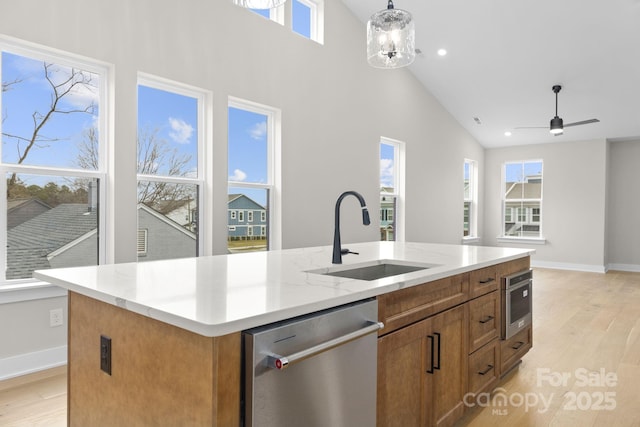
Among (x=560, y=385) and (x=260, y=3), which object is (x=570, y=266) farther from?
(x=260, y=3)

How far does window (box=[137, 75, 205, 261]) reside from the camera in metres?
3.51

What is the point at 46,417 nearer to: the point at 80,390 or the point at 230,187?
the point at 80,390

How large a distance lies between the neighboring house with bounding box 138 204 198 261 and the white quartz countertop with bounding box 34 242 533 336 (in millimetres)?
1483

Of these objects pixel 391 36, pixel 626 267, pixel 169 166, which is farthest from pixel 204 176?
pixel 626 267

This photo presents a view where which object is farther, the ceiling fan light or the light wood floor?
the ceiling fan light

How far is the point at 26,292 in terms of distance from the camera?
111 inches

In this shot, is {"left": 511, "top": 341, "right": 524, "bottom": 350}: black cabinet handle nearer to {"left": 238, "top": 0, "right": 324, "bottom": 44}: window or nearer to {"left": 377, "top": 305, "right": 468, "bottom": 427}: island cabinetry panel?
{"left": 377, "top": 305, "right": 468, "bottom": 427}: island cabinetry panel

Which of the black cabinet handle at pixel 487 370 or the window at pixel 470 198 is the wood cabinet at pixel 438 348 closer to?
the black cabinet handle at pixel 487 370

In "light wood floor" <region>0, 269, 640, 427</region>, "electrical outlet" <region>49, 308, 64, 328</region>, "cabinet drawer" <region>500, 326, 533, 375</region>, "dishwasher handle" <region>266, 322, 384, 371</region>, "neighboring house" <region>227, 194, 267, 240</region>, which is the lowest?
"light wood floor" <region>0, 269, 640, 427</region>

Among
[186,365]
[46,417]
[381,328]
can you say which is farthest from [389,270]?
[46,417]

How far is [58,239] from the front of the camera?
3.06 meters

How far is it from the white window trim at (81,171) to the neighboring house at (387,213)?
379 centimetres

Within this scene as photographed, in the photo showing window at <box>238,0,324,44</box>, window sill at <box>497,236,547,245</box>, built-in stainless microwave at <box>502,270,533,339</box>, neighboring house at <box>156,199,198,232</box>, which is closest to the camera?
built-in stainless microwave at <box>502,270,533,339</box>

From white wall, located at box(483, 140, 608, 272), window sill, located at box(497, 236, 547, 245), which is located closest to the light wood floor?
white wall, located at box(483, 140, 608, 272)
